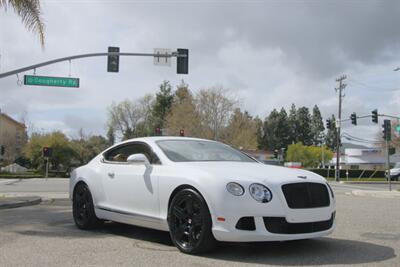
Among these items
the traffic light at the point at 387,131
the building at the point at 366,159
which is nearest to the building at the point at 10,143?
the traffic light at the point at 387,131

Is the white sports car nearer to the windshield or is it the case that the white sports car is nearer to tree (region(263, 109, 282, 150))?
the windshield

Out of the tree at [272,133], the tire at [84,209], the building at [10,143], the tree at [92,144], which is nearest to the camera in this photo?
the tire at [84,209]

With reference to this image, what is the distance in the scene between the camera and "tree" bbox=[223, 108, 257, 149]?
62.1 m

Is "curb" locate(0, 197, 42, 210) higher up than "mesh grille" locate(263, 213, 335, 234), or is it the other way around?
"mesh grille" locate(263, 213, 335, 234)

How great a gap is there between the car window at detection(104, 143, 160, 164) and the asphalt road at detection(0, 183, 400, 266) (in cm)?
113

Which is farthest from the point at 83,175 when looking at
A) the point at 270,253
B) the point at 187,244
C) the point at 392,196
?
the point at 392,196

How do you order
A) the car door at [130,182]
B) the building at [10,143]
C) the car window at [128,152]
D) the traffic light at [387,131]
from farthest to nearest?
the building at [10,143] < the traffic light at [387,131] < the car window at [128,152] < the car door at [130,182]

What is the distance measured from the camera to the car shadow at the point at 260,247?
5.75m

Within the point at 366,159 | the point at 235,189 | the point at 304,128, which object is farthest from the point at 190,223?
the point at 304,128

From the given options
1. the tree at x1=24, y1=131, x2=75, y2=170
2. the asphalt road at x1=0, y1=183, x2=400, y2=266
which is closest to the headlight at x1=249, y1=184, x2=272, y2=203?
the asphalt road at x1=0, y1=183, x2=400, y2=266

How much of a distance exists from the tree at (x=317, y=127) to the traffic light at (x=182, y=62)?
361 feet

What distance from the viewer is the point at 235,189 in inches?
225

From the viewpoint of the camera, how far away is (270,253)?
6.06 metres

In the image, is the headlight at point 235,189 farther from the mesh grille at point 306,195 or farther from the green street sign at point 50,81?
the green street sign at point 50,81
